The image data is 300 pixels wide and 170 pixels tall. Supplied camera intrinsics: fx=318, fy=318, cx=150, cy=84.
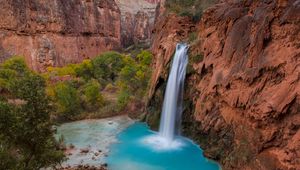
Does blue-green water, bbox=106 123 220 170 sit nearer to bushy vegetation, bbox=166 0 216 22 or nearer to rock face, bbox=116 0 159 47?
bushy vegetation, bbox=166 0 216 22

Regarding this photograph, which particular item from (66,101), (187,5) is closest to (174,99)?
(66,101)

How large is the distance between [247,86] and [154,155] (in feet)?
26.8

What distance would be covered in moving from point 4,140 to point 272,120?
11119 mm

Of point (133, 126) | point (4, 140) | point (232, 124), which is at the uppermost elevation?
point (4, 140)

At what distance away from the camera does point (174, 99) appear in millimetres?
26172

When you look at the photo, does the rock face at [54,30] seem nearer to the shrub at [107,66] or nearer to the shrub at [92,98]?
the shrub at [107,66]

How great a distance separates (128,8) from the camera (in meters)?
114

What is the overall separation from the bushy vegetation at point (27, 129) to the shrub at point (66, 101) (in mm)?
21226

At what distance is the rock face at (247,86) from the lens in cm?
1393

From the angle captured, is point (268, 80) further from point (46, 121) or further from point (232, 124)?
point (46, 121)

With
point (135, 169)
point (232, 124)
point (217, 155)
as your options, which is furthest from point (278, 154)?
point (135, 169)

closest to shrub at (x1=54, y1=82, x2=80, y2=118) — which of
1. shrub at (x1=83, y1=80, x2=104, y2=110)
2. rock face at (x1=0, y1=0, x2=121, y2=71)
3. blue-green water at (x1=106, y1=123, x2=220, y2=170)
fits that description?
shrub at (x1=83, y1=80, x2=104, y2=110)

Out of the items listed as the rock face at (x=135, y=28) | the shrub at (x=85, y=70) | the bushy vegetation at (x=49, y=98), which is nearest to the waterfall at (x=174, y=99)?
the bushy vegetation at (x=49, y=98)

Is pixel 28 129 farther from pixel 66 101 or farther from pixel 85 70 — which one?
pixel 85 70
